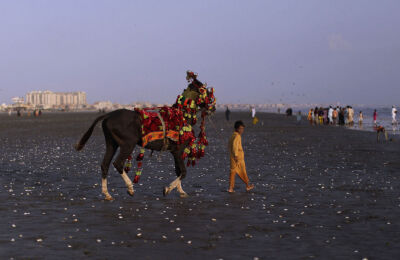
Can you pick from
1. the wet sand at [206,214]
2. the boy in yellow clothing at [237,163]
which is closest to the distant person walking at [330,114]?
the wet sand at [206,214]

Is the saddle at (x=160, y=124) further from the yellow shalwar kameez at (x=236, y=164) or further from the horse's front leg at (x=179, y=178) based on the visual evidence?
the yellow shalwar kameez at (x=236, y=164)

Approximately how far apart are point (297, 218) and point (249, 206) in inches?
62.7

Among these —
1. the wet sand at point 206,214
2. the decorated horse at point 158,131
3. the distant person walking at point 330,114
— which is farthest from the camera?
the distant person walking at point 330,114

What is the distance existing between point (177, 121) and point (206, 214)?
3.19m

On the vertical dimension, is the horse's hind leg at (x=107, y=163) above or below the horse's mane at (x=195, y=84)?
below

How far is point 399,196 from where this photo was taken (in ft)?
43.9

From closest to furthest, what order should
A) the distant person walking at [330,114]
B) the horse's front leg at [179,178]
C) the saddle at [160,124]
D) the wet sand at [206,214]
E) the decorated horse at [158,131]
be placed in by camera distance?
1. the wet sand at [206,214]
2. the decorated horse at [158,131]
3. the saddle at [160,124]
4. the horse's front leg at [179,178]
5. the distant person walking at [330,114]

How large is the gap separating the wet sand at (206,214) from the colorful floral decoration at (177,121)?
1.22 metres

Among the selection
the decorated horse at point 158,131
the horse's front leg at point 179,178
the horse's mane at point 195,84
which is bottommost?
the horse's front leg at point 179,178

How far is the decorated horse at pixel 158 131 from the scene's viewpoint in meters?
12.9

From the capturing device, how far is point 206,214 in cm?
1117

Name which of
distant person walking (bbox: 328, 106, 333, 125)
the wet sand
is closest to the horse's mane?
the wet sand

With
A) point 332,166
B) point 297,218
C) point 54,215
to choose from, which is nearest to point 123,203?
point 54,215

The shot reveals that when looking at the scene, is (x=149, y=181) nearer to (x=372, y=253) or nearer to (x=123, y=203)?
(x=123, y=203)
